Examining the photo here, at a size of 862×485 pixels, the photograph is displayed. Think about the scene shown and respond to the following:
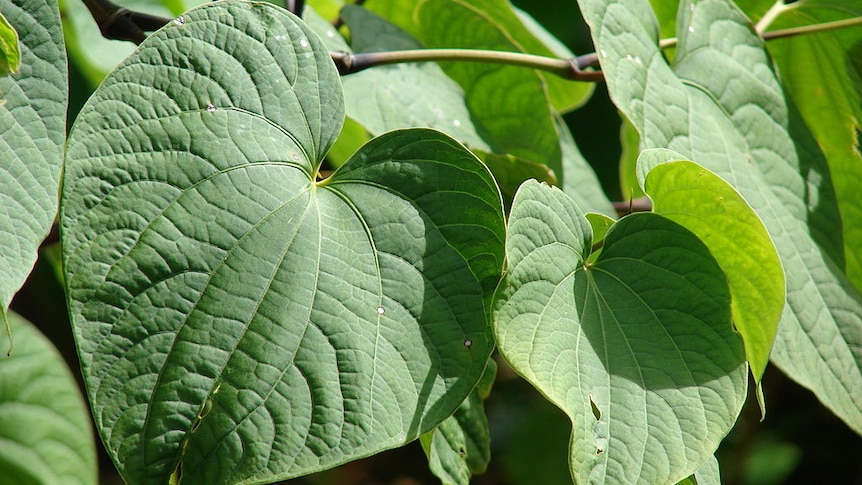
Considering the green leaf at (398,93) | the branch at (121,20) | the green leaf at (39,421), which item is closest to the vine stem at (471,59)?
the green leaf at (398,93)

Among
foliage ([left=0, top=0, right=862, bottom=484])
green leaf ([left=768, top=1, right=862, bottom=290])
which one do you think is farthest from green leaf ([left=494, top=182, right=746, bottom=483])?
green leaf ([left=768, top=1, right=862, bottom=290])

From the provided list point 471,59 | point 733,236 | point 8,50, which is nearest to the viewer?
point 8,50

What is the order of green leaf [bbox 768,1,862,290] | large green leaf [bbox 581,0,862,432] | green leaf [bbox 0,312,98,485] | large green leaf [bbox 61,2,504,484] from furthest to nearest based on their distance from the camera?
green leaf [bbox 0,312,98,485]
green leaf [bbox 768,1,862,290]
large green leaf [bbox 581,0,862,432]
large green leaf [bbox 61,2,504,484]

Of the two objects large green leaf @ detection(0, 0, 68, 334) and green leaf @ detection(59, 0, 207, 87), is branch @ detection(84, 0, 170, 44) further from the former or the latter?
green leaf @ detection(59, 0, 207, 87)

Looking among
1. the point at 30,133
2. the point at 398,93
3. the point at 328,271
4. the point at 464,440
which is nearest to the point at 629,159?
the point at 398,93

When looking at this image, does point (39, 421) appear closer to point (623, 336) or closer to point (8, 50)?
point (8, 50)

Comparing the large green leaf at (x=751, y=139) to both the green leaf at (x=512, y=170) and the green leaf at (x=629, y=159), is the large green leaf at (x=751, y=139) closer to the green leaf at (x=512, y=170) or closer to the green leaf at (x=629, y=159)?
the green leaf at (x=512, y=170)
